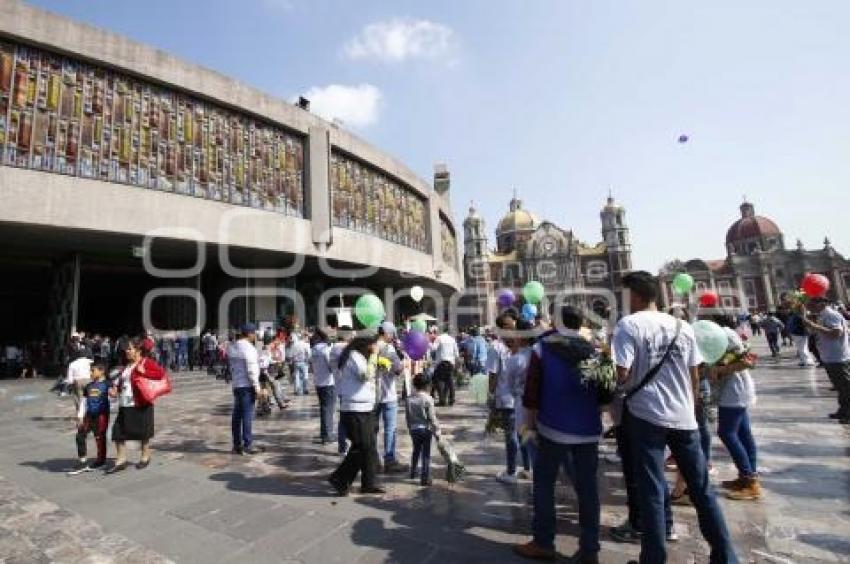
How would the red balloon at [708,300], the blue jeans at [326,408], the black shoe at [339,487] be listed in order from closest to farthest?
the black shoe at [339,487] < the red balloon at [708,300] < the blue jeans at [326,408]

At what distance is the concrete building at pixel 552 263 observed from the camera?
77.4m

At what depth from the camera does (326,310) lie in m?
28.9

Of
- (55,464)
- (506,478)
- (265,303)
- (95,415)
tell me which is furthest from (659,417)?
(265,303)

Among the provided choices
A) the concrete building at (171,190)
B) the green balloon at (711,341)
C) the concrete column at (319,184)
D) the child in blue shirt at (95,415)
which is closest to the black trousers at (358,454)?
the green balloon at (711,341)

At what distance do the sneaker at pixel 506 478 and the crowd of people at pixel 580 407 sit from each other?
0.01m

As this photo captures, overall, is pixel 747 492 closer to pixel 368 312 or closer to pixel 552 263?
pixel 368 312

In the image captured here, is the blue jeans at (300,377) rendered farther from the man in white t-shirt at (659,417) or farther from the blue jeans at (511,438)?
the man in white t-shirt at (659,417)

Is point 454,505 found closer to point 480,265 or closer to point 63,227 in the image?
point 63,227

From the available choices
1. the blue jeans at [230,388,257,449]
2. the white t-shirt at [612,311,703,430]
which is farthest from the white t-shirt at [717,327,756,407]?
the blue jeans at [230,388,257,449]

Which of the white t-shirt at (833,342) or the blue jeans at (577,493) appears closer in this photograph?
the blue jeans at (577,493)

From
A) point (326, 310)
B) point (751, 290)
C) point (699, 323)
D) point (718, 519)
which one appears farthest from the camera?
point (751, 290)

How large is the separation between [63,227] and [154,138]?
15.9 feet

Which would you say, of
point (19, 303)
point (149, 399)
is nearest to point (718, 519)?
point (149, 399)

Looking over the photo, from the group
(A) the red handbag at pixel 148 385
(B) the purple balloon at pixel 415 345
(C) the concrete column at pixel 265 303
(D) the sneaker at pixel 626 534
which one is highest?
(C) the concrete column at pixel 265 303
